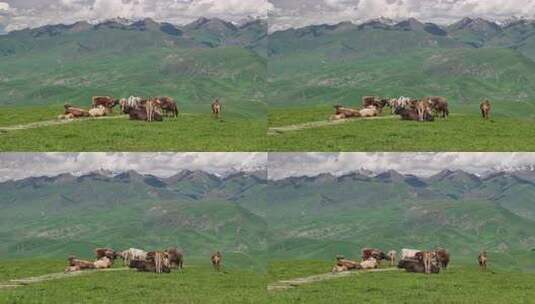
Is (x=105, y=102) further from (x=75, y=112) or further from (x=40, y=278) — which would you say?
(x=40, y=278)

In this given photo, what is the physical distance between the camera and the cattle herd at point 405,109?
46.3 meters

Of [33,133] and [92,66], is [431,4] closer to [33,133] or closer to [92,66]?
[92,66]

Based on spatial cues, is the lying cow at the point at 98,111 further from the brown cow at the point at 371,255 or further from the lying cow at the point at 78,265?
the brown cow at the point at 371,255

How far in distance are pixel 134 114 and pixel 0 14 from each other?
15.2 meters

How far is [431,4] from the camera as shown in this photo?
119812mm

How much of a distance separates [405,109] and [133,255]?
1613cm

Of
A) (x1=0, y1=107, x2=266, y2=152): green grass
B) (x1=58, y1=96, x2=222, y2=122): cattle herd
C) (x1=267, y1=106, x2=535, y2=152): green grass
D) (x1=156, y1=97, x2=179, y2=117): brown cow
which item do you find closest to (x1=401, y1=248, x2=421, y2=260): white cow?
(x1=267, y1=106, x2=535, y2=152): green grass

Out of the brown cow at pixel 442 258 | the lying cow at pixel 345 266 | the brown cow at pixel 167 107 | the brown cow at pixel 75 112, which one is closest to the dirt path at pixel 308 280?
the lying cow at pixel 345 266

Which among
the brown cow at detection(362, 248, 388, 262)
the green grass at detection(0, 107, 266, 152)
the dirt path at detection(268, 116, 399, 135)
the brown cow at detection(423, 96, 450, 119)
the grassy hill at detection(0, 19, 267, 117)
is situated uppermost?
the grassy hill at detection(0, 19, 267, 117)

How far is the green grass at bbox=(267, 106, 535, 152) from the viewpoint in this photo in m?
40.9

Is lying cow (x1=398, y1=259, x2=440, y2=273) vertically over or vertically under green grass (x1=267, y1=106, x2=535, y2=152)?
under

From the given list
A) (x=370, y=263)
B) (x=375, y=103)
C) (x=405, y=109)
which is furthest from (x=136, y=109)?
(x=370, y=263)

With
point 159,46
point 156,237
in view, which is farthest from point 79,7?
point 156,237

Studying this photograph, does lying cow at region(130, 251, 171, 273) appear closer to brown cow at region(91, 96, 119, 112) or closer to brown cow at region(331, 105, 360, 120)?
brown cow at region(91, 96, 119, 112)
